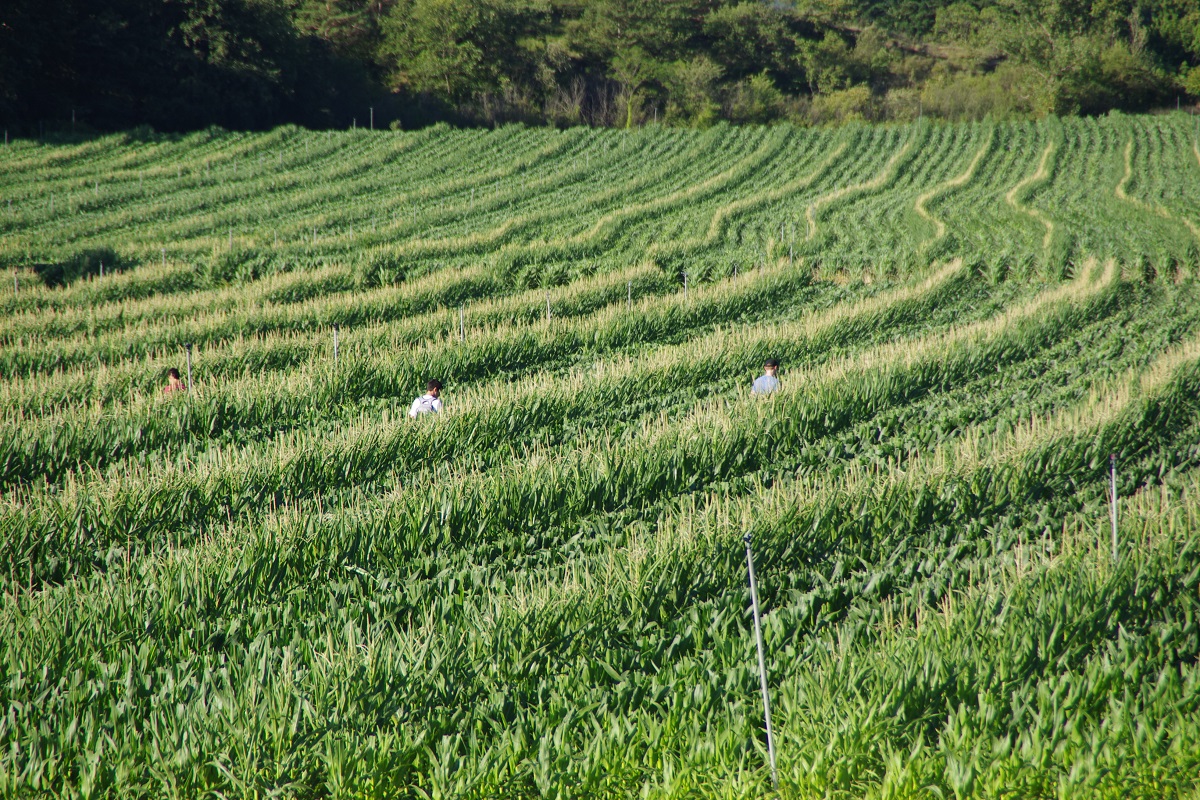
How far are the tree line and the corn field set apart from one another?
101ft

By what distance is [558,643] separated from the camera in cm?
607

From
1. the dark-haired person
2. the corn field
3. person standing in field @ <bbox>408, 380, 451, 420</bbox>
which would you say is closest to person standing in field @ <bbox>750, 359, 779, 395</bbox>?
the corn field

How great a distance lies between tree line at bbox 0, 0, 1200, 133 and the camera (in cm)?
4838

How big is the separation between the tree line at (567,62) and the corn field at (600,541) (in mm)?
30872

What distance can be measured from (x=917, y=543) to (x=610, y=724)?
158 inches

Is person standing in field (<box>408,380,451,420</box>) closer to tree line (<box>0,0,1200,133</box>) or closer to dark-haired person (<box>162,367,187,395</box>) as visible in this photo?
dark-haired person (<box>162,367,187,395</box>)

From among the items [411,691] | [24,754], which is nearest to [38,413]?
[24,754]

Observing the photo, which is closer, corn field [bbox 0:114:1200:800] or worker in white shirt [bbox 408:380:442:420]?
corn field [bbox 0:114:1200:800]

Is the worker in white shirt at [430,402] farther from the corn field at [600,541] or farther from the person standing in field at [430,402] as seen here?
the corn field at [600,541]

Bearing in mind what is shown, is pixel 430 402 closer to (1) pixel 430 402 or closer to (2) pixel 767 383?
(1) pixel 430 402

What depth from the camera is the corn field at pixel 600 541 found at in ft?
16.1

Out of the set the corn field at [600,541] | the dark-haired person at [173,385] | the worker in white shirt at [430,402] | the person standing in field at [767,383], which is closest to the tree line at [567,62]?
the corn field at [600,541]

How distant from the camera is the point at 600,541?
817 centimetres

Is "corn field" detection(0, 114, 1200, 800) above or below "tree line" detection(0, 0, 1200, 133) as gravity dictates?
below
